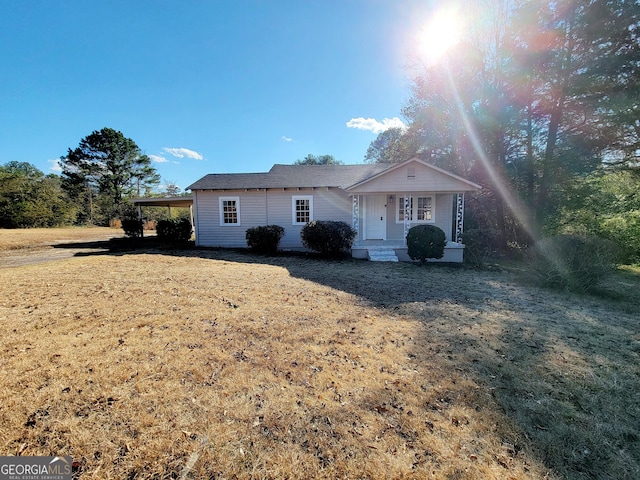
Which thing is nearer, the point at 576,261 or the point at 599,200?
the point at 576,261

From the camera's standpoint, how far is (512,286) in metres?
7.33

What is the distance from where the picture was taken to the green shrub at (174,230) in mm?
13977

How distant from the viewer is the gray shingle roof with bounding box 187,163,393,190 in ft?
42.4

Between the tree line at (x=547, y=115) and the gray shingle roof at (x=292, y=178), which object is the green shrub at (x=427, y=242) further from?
the tree line at (x=547, y=115)

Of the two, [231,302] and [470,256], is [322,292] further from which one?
[470,256]

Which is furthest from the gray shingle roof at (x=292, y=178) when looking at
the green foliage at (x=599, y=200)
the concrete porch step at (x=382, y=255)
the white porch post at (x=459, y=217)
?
the green foliage at (x=599, y=200)

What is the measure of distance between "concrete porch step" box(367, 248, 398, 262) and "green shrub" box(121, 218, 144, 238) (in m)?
12.9

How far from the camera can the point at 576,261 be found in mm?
6664

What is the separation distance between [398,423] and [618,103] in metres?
15.3

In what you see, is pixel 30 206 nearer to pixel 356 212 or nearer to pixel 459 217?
pixel 356 212

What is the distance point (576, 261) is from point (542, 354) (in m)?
4.54

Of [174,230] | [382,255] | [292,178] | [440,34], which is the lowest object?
[382,255]

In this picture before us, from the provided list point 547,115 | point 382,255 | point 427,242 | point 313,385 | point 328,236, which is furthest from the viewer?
point 547,115

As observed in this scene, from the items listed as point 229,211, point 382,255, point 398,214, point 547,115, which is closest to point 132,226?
point 229,211
